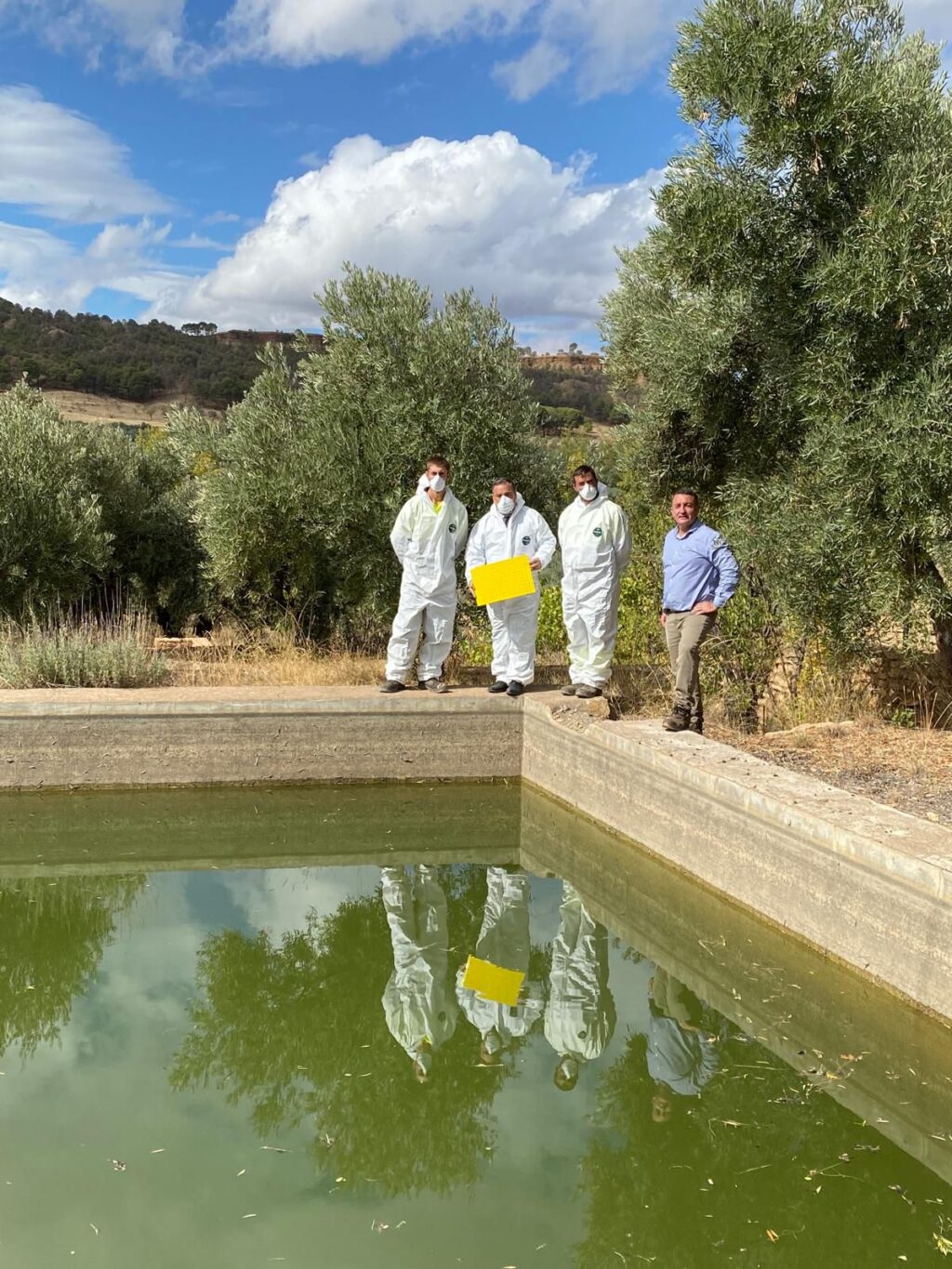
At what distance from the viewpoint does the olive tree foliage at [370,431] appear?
1033 cm

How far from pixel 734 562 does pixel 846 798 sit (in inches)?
84.9

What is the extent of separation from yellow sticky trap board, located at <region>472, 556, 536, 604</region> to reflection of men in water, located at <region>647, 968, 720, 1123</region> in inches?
148

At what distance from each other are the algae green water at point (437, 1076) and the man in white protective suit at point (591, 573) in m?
1.93

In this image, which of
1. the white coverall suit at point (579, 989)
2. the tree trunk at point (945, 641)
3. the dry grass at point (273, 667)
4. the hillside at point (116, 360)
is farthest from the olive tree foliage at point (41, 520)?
the hillside at point (116, 360)

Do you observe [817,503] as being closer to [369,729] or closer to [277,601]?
[369,729]

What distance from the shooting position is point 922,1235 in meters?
3.54

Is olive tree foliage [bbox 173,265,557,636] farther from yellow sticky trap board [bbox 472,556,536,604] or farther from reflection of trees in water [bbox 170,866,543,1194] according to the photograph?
reflection of trees in water [bbox 170,866,543,1194]

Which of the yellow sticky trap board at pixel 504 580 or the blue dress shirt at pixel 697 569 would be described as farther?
the yellow sticky trap board at pixel 504 580

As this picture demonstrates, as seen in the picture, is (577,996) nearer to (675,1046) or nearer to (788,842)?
(675,1046)

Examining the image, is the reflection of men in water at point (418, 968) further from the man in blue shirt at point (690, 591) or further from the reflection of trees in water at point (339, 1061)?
the man in blue shirt at point (690, 591)

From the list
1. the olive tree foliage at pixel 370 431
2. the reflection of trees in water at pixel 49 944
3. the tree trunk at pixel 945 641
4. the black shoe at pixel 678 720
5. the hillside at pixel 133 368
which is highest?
the hillside at pixel 133 368

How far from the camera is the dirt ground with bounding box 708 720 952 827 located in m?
6.41

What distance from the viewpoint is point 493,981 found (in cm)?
556

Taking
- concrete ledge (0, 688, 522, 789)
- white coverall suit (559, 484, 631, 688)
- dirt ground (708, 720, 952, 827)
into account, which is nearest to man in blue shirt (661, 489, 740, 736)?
dirt ground (708, 720, 952, 827)
